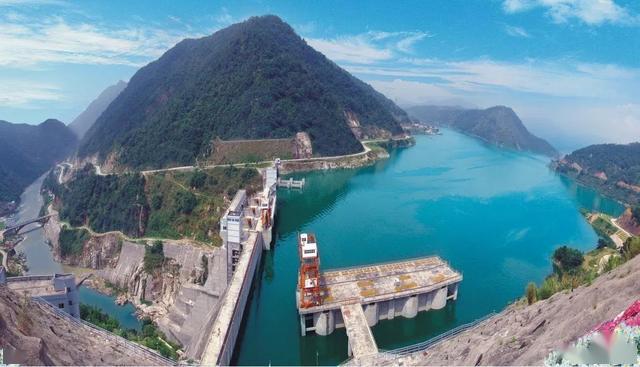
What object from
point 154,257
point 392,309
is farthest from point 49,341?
point 154,257

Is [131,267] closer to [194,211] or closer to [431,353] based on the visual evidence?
[194,211]

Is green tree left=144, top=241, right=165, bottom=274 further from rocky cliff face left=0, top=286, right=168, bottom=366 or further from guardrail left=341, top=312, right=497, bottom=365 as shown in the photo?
guardrail left=341, top=312, right=497, bottom=365

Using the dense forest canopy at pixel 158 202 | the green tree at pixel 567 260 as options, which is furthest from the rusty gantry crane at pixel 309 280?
the green tree at pixel 567 260

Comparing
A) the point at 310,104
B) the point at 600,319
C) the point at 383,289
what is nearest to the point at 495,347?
the point at 600,319

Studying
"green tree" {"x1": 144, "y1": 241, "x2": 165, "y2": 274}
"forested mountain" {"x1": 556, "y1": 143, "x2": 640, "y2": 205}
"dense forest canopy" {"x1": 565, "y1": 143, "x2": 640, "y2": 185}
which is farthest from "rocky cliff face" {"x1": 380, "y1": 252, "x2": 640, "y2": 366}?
"dense forest canopy" {"x1": 565, "y1": 143, "x2": 640, "y2": 185}

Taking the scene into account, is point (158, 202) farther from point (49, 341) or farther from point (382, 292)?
point (49, 341)

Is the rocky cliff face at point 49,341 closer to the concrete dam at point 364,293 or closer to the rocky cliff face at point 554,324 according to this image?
the concrete dam at point 364,293
